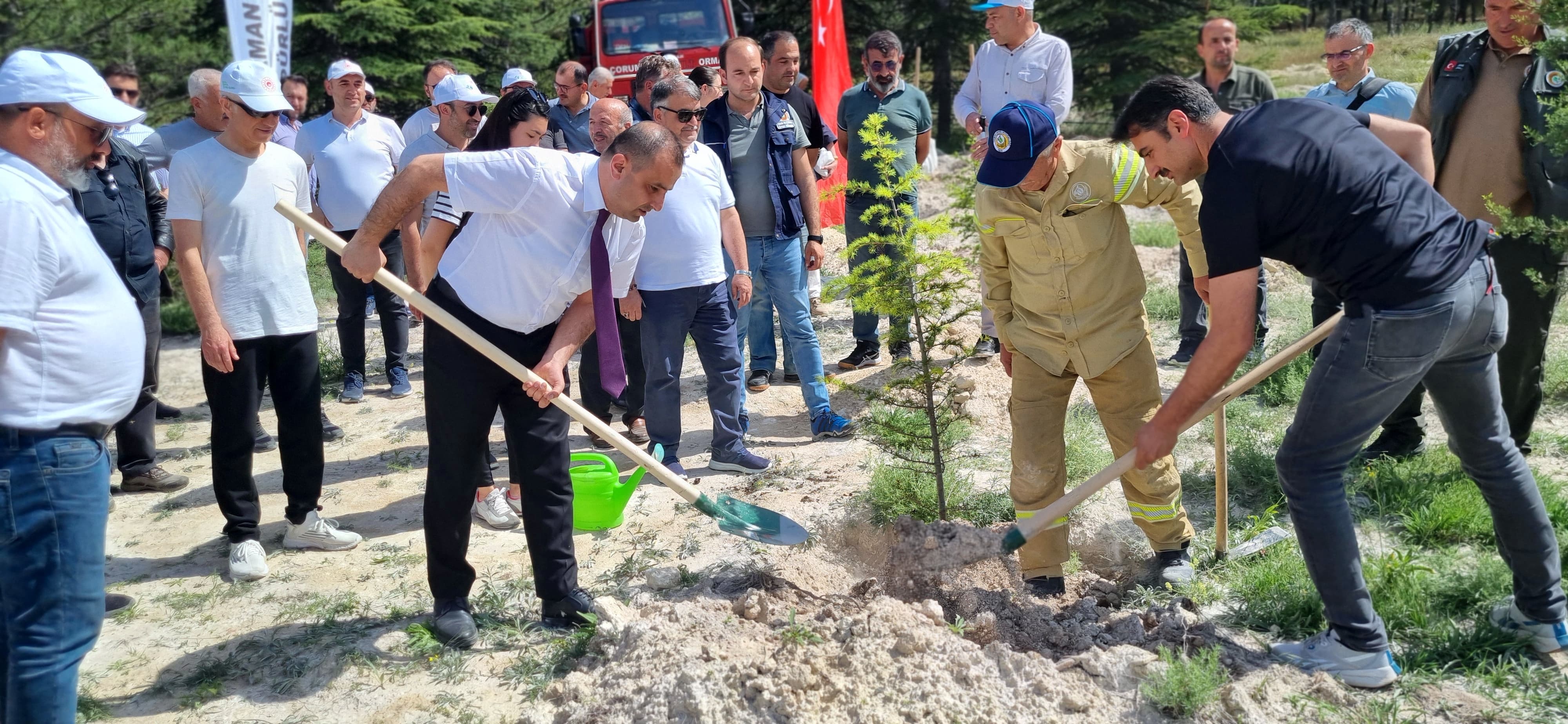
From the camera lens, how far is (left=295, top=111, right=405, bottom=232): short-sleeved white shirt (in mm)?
6906

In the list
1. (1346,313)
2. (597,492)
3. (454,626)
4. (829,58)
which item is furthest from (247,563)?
(829,58)

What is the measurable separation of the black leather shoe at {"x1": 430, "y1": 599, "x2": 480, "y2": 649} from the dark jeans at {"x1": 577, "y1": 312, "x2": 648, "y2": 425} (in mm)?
2268

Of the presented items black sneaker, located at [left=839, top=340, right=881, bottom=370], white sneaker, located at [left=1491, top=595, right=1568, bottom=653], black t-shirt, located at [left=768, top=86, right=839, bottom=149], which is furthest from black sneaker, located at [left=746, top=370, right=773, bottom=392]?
white sneaker, located at [left=1491, top=595, right=1568, bottom=653]

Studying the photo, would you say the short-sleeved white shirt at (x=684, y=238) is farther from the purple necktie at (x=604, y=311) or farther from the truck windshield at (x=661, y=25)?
the truck windshield at (x=661, y=25)

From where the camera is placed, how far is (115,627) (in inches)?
170

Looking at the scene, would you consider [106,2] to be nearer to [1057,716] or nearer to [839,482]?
[839,482]

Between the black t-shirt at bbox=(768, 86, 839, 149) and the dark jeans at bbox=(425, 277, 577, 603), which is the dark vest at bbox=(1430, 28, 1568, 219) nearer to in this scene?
the black t-shirt at bbox=(768, 86, 839, 149)

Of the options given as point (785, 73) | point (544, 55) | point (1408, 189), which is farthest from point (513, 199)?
point (544, 55)

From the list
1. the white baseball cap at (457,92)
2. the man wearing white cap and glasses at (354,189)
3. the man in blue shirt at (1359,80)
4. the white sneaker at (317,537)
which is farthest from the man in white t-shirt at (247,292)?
the man in blue shirt at (1359,80)

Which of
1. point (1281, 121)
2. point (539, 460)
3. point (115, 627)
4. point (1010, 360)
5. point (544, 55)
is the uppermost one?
point (544, 55)

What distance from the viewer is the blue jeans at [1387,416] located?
3.04 metres

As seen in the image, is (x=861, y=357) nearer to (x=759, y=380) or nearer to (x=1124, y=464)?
(x=759, y=380)

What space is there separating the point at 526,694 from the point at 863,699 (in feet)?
3.92

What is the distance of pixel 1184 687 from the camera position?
3.17 metres
